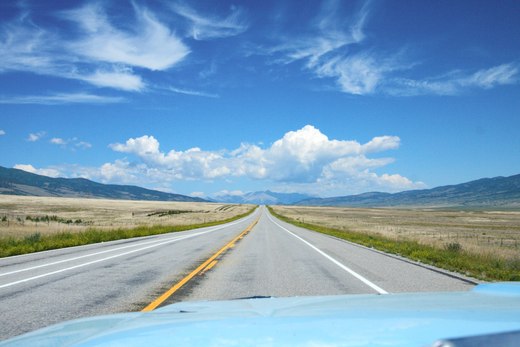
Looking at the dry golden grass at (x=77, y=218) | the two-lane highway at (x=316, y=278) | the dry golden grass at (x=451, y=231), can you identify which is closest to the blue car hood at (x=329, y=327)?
the two-lane highway at (x=316, y=278)

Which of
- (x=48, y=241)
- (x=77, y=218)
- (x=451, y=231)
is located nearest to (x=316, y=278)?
(x=48, y=241)

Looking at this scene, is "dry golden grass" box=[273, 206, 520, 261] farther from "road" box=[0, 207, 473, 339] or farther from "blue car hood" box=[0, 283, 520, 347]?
"blue car hood" box=[0, 283, 520, 347]

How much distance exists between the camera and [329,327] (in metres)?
2.45

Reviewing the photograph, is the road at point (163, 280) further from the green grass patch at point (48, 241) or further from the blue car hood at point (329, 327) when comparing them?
the blue car hood at point (329, 327)

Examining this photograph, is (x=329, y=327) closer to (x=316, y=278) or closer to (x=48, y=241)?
(x=316, y=278)

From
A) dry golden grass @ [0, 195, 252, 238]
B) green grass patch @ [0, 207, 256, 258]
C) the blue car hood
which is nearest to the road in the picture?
green grass patch @ [0, 207, 256, 258]

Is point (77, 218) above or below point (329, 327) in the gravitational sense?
below

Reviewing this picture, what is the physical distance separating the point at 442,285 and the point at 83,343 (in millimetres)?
8323

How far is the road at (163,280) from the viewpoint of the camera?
7.02 m

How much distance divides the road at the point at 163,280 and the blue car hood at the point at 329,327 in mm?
3638

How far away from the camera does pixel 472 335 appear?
205 cm

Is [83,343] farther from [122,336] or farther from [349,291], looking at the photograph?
[349,291]

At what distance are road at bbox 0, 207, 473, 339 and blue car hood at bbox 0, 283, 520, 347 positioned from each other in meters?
3.64

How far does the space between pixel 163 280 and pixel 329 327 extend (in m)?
7.99
